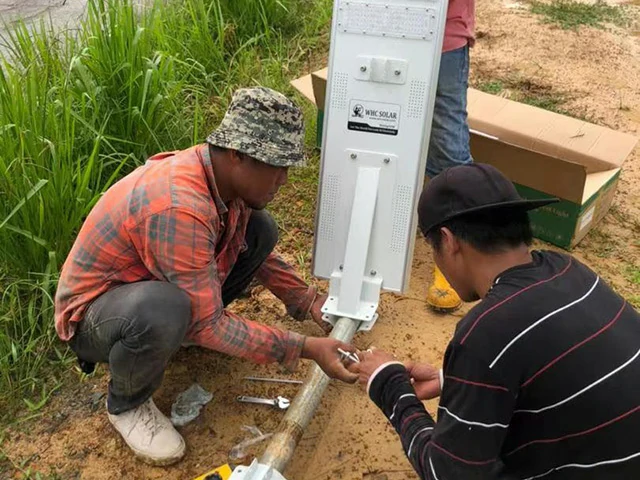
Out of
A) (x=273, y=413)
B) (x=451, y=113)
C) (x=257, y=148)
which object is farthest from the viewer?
(x=451, y=113)

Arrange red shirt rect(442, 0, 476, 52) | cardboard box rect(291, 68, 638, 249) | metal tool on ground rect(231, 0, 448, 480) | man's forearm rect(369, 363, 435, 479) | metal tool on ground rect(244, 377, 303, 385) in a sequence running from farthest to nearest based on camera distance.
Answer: cardboard box rect(291, 68, 638, 249) → red shirt rect(442, 0, 476, 52) → metal tool on ground rect(244, 377, 303, 385) → metal tool on ground rect(231, 0, 448, 480) → man's forearm rect(369, 363, 435, 479)

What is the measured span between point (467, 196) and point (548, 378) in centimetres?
43

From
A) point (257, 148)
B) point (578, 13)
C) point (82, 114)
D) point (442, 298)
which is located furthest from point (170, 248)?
point (578, 13)

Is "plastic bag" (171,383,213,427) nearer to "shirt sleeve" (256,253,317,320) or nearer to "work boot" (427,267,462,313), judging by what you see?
"shirt sleeve" (256,253,317,320)

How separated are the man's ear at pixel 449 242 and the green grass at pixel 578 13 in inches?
205

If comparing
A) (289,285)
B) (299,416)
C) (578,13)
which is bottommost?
(299,416)

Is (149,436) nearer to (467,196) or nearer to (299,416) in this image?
(299,416)

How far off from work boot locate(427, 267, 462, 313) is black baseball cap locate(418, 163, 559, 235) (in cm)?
142

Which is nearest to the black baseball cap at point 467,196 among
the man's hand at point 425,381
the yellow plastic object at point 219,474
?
the man's hand at point 425,381

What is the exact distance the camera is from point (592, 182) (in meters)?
3.24

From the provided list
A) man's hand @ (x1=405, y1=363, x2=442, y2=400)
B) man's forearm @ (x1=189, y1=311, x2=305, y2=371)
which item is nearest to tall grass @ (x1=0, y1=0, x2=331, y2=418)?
man's forearm @ (x1=189, y1=311, x2=305, y2=371)

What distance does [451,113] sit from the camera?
2824 mm

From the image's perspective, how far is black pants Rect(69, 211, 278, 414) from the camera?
1923 millimetres

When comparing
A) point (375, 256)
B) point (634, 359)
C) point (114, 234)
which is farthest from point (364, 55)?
point (634, 359)
